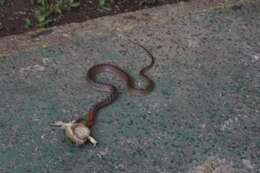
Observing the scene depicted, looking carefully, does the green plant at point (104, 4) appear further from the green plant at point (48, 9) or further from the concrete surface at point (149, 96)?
the concrete surface at point (149, 96)

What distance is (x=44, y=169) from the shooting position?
355cm

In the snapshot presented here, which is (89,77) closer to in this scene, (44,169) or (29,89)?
(29,89)

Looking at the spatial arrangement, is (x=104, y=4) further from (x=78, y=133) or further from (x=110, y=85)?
(x=78, y=133)

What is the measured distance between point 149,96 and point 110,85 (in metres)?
0.29

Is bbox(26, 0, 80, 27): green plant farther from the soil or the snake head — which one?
the snake head

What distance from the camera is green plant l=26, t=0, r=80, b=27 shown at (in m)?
5.15

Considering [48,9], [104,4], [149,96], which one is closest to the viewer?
[149,96]

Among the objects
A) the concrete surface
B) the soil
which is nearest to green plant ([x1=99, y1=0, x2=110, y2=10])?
the soil

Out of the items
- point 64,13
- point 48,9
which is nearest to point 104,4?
point 64,13

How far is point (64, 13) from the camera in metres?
5.39

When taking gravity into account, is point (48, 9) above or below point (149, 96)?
above

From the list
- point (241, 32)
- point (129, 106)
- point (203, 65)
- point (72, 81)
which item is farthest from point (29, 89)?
point (241, 32)

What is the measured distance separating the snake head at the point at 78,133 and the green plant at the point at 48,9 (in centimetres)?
151

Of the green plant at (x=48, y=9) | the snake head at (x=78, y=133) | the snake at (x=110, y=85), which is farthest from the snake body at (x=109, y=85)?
the green plant at (x=48, y=9)
